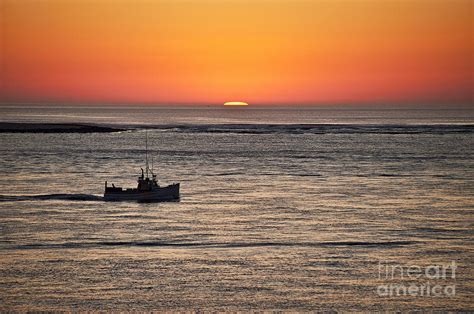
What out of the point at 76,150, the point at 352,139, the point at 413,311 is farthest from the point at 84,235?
the point at 352,139

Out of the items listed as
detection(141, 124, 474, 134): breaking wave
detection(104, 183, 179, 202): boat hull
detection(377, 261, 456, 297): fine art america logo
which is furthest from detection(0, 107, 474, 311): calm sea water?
detection(141, 124, 474, 134): breaking wave

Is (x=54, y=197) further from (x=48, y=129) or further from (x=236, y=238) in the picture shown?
Result: (x=48, y=129)

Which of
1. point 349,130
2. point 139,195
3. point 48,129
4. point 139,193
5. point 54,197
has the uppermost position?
point 139,193

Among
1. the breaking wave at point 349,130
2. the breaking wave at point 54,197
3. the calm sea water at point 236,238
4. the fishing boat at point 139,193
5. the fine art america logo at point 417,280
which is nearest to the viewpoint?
the calm sea water at point 236,238

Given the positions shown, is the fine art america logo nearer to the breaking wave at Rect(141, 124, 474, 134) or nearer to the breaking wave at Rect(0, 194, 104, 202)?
the breaking wave at Rect(0, 194, 104, 202)

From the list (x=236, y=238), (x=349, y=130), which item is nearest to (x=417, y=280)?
(x=236, y=238)

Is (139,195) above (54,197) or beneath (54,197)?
above

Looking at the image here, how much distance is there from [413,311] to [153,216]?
2201cm

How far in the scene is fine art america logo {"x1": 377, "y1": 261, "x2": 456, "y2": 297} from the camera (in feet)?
92.6

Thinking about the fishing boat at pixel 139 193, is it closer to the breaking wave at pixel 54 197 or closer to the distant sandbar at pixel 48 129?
the breaking wave at pixel 54 197

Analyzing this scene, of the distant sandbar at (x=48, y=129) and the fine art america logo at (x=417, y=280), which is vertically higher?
the fine art america logo at (x=417, y=280)

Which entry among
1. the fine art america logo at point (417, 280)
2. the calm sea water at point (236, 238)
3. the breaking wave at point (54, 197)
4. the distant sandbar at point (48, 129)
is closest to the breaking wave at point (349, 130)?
the distant sandbar at point (48, 129)

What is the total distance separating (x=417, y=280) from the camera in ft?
97.7

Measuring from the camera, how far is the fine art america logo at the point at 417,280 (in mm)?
28234
